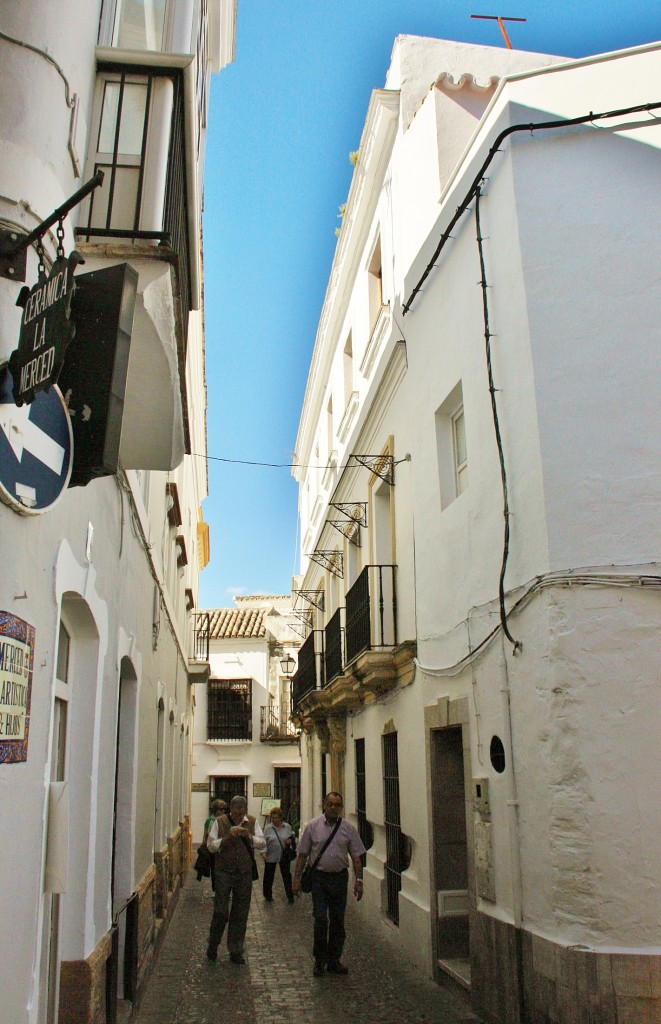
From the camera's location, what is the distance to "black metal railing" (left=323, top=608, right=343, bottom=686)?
1262cm

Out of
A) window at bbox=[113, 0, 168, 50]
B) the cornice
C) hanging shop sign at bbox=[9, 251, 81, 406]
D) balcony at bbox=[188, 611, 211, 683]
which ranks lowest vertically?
hanging shop sign at bbox=[9, 251, 81, 406]

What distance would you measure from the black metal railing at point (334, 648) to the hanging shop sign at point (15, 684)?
8.98 m

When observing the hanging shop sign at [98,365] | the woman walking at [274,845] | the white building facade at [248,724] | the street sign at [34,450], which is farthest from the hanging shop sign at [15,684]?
the white building facade at [248,724]

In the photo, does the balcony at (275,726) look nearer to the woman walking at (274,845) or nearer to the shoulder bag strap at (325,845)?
the woman walking at (274,845)

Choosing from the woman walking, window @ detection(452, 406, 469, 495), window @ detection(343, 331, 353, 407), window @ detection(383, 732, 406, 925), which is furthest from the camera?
window @ detection(343, 331, 353, 407)

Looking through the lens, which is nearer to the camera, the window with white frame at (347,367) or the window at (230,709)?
the window with white frame at (347,367)

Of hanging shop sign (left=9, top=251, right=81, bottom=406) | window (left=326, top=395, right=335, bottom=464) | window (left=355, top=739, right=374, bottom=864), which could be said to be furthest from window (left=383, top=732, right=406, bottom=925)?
hanging shop sign (left=9, top=251, right=81, bottom=406)

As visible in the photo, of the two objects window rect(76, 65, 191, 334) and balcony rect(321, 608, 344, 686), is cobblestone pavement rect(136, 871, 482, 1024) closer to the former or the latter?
balcony rect(321, 608, 344, 686)

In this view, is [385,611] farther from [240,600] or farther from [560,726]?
[240,600]

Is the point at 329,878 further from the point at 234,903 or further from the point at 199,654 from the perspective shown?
the point at 199,654

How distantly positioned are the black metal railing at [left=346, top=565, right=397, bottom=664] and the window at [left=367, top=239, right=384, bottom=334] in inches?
136

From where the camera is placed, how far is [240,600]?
34.8 m

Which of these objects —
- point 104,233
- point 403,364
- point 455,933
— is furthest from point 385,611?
point 104,233

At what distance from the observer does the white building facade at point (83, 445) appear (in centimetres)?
336
